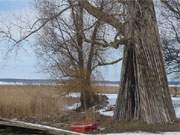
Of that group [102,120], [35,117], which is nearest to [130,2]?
[102,120]

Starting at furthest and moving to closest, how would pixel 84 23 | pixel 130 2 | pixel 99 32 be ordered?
pixel 84 23 → pixel 99 32 → pixel 130 2

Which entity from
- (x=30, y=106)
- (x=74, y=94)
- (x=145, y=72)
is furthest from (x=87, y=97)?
(x=145, y=72)

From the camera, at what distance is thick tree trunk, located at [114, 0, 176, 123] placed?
20.6 m

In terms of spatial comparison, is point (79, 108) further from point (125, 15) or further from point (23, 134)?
point (23, 134)

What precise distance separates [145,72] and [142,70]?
14 cm

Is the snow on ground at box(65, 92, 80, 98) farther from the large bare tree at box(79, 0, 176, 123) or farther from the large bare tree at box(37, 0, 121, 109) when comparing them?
the large bare tree at box(79, 0, 176, 123)

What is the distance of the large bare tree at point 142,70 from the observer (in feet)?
67.5

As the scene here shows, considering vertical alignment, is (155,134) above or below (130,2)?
below

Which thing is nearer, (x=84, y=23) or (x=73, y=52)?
(x=84, y=23)

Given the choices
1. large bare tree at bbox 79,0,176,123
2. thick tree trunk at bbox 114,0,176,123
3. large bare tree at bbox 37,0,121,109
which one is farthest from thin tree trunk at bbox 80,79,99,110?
thick tree trunk at bbox 114,0,176,123

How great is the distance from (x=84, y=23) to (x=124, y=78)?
1025cm

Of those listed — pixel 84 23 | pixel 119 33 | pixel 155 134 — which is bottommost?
pixel 155 134

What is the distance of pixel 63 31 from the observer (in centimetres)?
3441

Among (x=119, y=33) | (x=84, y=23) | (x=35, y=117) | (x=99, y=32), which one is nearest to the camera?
(x=119, y=33)
